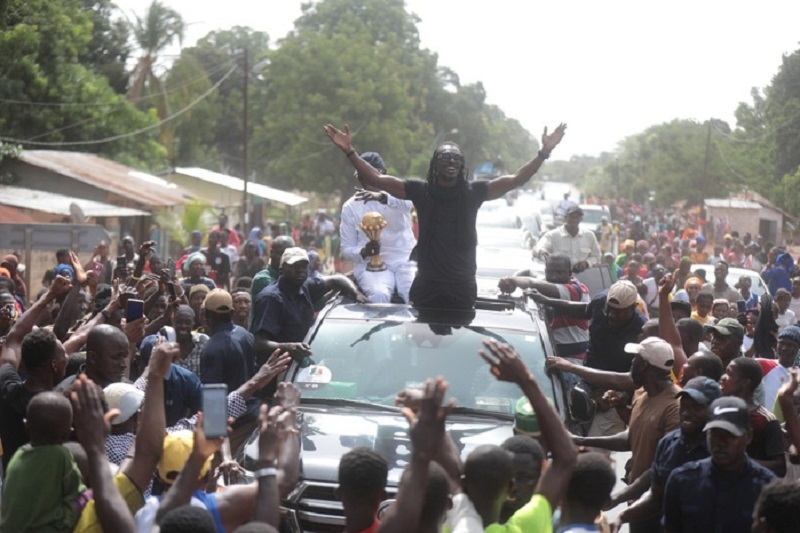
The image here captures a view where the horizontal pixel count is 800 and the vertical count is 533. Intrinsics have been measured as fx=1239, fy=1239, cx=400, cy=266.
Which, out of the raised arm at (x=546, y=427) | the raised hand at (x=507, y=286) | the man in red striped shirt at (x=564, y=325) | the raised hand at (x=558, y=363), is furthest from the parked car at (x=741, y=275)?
the raised arm at (x=546, y=427)

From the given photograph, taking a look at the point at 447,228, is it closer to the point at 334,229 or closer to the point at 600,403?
the point at 600,403

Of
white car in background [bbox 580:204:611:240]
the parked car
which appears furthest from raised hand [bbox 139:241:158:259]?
white car in background [bbox 580:204:611:240]

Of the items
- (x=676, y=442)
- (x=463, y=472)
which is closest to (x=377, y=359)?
(x=676, y=442)

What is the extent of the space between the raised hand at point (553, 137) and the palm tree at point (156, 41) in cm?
4373

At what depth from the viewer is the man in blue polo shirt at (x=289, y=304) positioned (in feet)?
28.0

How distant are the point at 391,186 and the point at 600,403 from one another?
2062 millimetres

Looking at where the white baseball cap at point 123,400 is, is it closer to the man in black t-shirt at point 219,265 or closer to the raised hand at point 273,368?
the raised hand at point 273,368

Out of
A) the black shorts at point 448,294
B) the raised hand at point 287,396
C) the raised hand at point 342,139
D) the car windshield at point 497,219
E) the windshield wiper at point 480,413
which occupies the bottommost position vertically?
the windshield wiper at point 480,413

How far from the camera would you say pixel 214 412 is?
176 inches

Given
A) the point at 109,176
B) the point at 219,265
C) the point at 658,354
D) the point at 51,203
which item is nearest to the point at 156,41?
the point at 109,176

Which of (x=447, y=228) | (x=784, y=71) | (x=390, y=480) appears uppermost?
(x=784, y=71)

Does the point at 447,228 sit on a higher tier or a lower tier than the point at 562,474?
higher

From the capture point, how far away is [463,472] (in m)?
4.85

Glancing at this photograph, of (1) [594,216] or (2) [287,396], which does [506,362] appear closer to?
(2) [287,396]
